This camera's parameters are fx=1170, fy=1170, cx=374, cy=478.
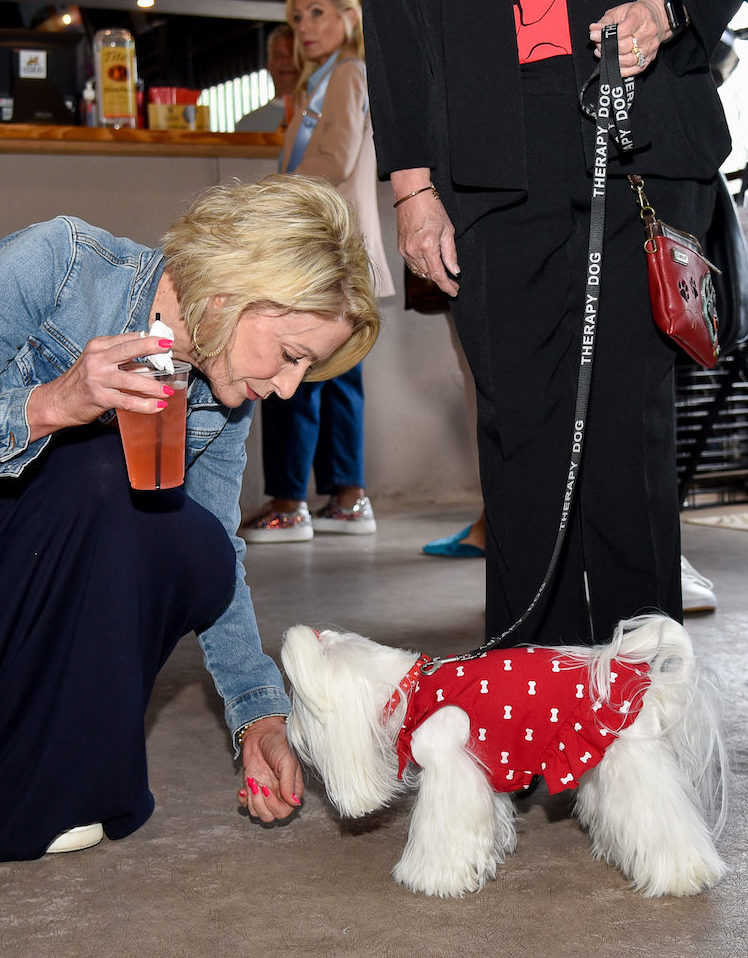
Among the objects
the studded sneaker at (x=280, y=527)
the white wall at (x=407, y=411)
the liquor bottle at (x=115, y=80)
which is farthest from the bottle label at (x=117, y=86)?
the studded sneaker at (x=280, y=527)

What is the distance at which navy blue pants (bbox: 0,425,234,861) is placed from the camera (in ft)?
4.39

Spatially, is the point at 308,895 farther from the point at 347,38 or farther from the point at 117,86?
the point at 117,86

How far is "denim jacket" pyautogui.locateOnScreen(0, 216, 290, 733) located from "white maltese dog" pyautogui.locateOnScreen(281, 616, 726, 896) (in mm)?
243

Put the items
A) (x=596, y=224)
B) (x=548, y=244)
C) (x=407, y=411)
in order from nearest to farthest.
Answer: (x=596, y=224) < (x=548, y=244) < (x=407, y=411)

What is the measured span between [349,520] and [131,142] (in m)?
1.39

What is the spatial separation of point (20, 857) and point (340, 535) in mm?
2481

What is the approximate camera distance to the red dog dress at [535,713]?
1.25 meters

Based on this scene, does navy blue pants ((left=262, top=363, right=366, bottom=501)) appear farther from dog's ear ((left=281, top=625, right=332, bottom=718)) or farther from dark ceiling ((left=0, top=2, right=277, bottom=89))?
dark ceiling ((left=0, top=2, right=277, bottom=89))

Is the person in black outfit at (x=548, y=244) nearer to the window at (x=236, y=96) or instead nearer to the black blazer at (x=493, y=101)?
the black blazer at (x=493, y=101)

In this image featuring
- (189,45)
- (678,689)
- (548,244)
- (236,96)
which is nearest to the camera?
(678,689)

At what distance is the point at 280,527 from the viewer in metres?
3.68

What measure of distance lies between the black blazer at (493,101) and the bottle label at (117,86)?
2511 mm

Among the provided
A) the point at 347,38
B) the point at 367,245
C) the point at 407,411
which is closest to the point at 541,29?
the point at 367,245

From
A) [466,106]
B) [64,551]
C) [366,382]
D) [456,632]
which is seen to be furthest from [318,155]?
[64,551]
